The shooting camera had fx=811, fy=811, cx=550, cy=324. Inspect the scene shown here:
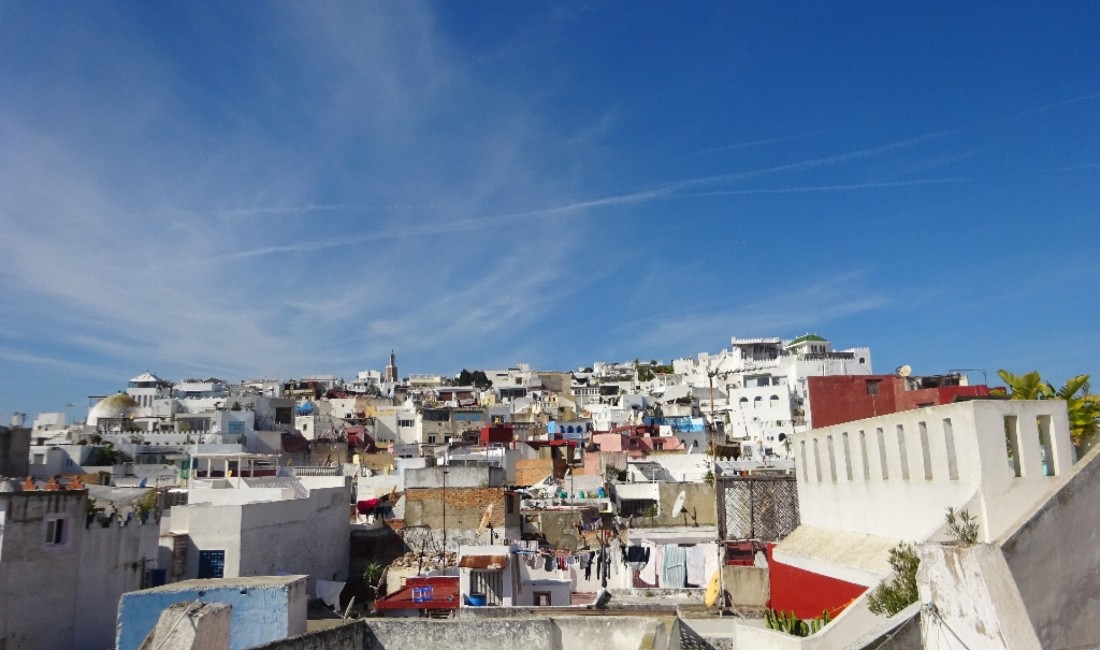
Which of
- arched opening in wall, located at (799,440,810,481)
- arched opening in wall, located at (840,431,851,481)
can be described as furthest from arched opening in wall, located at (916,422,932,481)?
arched opening in wall, located at (799,440,810,481)

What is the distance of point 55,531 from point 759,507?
17036mm

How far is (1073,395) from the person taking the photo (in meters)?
13.8

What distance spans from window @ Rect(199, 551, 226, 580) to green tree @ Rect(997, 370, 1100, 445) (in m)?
19.0

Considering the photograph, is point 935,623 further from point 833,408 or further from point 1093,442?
point 833,408

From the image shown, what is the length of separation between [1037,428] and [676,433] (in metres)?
40.6

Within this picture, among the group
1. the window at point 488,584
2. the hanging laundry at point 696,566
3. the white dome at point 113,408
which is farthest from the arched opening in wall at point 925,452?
the white dome at point 113,408

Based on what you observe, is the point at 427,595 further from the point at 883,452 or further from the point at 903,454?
the point at 903,454

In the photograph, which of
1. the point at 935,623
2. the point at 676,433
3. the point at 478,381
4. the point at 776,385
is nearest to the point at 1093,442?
the point at 935,623

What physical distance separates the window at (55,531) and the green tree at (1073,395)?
2004cm

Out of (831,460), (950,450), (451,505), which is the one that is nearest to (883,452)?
(950,450)

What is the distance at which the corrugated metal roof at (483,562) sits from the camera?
21.5m

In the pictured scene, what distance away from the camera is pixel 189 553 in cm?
2189

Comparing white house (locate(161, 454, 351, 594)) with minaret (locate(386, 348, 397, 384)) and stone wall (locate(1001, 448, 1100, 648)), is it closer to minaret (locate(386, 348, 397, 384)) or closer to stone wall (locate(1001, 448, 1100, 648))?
stone wall (locate(1001, 448, 1100, 648))

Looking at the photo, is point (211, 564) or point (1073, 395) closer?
point (1073, 395)
